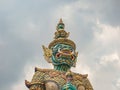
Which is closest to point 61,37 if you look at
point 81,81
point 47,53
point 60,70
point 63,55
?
point 47,53

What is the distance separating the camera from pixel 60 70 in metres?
14.7

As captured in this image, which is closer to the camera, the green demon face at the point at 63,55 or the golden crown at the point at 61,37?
the green demon face at the point at 63,55

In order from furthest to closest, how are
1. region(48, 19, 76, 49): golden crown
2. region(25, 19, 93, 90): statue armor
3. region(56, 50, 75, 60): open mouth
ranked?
region(48, 19, 76, 49): golden crown → region(56, 50, 75, 60): open mouth → region(25, 19, 93, 90): statue armor

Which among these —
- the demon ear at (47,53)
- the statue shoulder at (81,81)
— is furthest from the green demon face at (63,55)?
the statue shoulder at (81,81)

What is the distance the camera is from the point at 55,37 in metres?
15.5

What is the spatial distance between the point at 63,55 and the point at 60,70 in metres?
0.61

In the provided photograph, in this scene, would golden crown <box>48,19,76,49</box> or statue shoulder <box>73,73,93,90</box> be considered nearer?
statue shoulder <box>73,73,93,90</box>

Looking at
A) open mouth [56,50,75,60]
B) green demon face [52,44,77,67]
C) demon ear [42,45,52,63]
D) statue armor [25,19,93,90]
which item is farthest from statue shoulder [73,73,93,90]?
demon ear [42,45,52,63]

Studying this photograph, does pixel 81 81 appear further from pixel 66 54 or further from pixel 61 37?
pixel 61 37

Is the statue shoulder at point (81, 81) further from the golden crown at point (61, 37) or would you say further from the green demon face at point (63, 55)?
the golden crown at point (61, 37)

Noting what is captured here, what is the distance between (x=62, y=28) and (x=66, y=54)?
1461 mm

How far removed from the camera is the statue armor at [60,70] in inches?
549

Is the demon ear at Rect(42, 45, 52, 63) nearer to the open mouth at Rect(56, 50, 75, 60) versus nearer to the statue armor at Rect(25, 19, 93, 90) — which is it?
the statue armor at Rect(25, 19, 93, 90)

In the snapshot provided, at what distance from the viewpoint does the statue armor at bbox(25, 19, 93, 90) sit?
13.9 m
